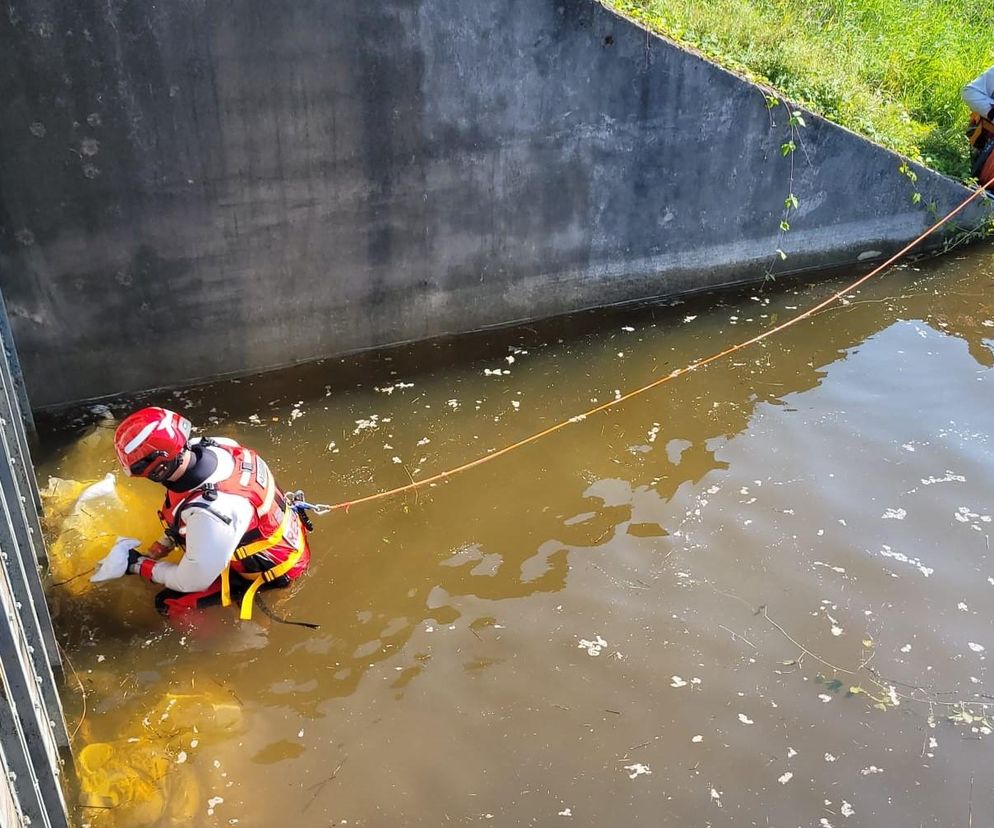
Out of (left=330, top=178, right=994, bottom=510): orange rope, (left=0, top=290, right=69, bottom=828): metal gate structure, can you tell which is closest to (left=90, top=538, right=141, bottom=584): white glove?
(left=0, top=290, right=69, bottom=828): metal gate structure

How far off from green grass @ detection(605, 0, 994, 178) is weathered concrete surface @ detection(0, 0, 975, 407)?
634 mm

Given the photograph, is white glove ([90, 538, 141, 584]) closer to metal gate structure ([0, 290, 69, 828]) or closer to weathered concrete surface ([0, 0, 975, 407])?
metal gate structure ([0, 290, 69, 828])

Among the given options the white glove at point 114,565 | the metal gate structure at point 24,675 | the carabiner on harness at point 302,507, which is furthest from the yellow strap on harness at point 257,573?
the metal gate structure at point 24,675

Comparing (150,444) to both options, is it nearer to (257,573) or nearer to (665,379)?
(257,573)

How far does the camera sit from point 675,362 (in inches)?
302

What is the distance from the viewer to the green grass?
28.1 feet

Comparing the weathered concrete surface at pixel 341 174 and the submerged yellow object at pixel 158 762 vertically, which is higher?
the weathered concrete surface at pixel 341 174

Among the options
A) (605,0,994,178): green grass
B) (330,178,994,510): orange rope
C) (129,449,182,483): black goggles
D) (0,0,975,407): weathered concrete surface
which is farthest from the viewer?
(605,0,994,178): green grass

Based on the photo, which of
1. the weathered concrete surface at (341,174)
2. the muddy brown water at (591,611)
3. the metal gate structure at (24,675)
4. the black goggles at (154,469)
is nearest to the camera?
the metal gate structure at (24,675)

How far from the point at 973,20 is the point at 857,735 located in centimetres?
1305

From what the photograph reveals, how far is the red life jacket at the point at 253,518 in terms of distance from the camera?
455 cm

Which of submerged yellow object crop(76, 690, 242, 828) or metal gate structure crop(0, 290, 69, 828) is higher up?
metal gate structure crop(0, 290, 69, 828)

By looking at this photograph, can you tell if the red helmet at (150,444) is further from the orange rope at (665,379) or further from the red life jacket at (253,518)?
the orange rope at (665,379)

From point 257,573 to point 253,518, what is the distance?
0.42 meters
